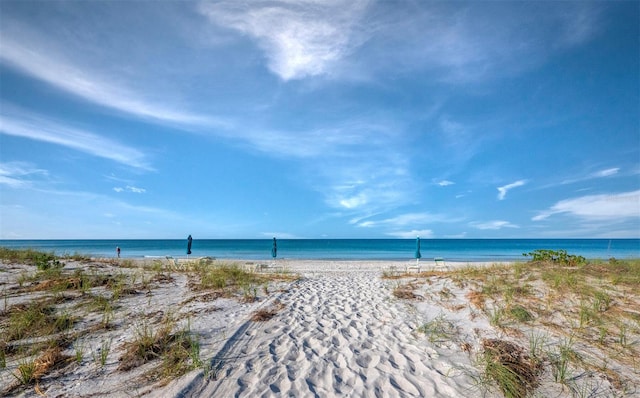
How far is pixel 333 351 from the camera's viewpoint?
468 centimetres

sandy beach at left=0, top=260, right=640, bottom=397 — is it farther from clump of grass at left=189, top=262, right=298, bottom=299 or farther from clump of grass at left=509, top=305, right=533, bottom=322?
clump of grass at left=189, top=262, right=298, bottom=299

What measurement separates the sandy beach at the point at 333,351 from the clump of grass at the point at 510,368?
1.1 inches

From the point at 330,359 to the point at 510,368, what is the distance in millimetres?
2450

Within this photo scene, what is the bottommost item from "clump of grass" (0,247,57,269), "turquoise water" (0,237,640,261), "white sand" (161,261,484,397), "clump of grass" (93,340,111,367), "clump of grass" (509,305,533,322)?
"turquoise water" (0,237,640,261)

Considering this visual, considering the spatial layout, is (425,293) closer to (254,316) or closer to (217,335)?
(254,316)

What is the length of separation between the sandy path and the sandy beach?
0.02m

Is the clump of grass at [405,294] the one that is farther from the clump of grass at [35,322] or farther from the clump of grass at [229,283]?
the clump of grass at [35,322]

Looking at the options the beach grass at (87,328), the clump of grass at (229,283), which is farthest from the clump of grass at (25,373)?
the clump of grass at (229,283)

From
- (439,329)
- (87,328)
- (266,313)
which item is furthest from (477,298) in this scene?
(87,328)

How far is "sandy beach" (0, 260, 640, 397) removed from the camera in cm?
361

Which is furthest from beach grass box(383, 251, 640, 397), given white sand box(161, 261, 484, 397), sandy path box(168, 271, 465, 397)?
sandy path box(168, 271, 465, 397)

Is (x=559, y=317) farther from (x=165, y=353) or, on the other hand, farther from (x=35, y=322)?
(x=35, y=322)

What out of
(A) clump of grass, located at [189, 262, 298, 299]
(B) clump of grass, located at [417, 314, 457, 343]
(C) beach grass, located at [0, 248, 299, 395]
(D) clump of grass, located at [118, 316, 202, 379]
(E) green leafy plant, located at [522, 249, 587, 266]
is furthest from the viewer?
(E) green leafy plant, located at [522, 249, 587, 266]

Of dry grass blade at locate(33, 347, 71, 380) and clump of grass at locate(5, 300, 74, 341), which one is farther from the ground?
clump of grass at locate(5, 300, 74, 341)
